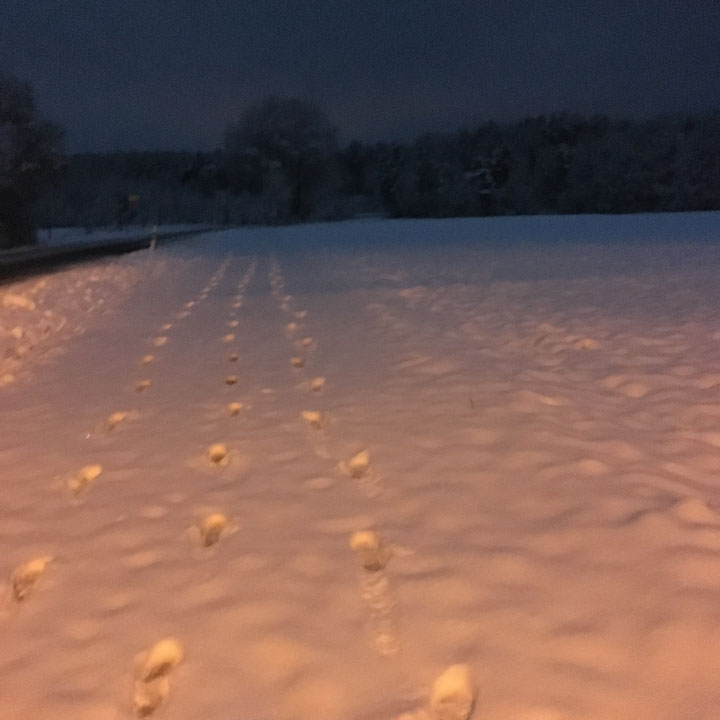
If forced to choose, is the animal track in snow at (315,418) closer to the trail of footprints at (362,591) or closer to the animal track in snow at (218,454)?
the trail of footprints at (362,591)

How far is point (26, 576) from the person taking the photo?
3.31 meters

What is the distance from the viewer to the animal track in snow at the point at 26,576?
10.4 ft

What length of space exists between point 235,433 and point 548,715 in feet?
10.5

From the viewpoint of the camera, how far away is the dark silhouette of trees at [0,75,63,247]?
118 feet

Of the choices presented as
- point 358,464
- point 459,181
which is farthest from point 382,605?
point 459,181

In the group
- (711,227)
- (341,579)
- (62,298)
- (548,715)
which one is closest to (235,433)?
(341,579)

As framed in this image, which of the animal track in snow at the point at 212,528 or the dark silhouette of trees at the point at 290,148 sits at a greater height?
the dark silhouette of trees at the point at 290,148

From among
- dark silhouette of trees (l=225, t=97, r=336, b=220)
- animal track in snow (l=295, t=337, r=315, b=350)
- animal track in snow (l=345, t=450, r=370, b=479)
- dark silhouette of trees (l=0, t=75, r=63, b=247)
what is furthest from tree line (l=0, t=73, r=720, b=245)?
animal track in snow (l=345, t=450, r=370, b=479)

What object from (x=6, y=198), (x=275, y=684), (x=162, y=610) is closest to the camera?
(x=275, y=684)

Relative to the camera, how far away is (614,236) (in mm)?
26391

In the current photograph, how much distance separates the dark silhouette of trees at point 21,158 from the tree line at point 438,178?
1771 centimetres

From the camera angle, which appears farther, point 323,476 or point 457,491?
point 323,476

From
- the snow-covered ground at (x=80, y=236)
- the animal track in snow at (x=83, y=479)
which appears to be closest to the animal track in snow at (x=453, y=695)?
the animal track in snow at (x=83, y=479)

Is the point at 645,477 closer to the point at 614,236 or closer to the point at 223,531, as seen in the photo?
the point at 223,531
